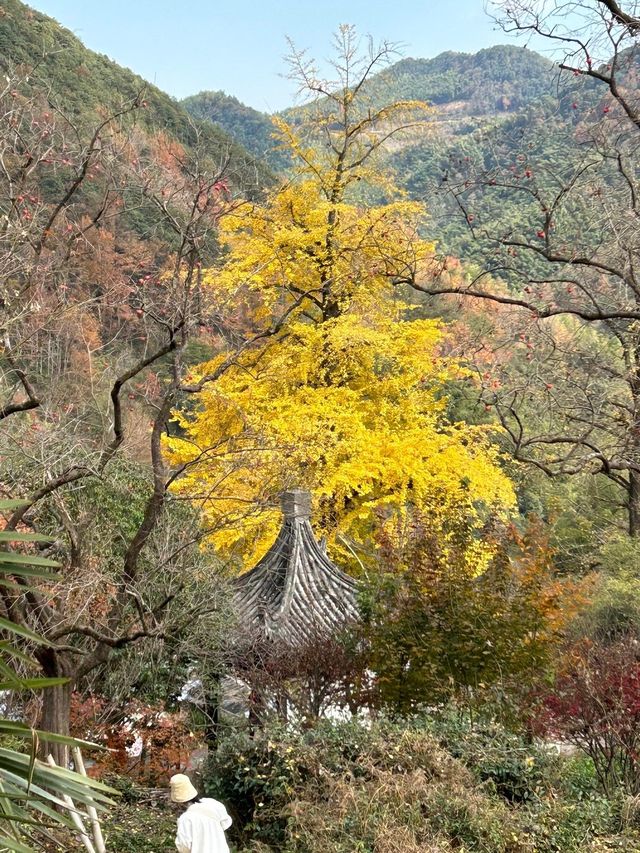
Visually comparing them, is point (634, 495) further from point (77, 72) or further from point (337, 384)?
point (77, 72)

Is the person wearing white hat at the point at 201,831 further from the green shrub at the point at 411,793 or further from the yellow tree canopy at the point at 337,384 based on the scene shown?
the yellow tree canopy at the point at 337,384

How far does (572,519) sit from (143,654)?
1873 cm

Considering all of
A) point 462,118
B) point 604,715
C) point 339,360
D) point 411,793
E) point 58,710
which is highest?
point 462,118

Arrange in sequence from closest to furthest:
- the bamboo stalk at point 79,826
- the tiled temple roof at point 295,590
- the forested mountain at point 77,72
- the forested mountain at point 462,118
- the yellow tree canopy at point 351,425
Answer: the bamboo stalk at point 79,826
the forested mountain at point 462,118
the tiled temple roof at point 295,590
the yellow tree canopy at point 351,425
the forested mountain at point 77,72

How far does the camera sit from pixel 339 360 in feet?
50.6

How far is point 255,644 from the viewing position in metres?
10.8

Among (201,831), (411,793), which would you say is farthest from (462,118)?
(201,831)

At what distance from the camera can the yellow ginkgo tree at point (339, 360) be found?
13.7 metres

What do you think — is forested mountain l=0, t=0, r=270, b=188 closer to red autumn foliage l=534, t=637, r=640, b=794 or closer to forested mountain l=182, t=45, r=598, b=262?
forested mountain l=182, t=45, r=598, b=262

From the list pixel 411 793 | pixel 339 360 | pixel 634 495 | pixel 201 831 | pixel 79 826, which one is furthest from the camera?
pixel 339 360

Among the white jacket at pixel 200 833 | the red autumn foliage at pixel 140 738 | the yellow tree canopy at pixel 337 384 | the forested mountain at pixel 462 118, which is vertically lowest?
the red autumn foliage at pixel 140 738

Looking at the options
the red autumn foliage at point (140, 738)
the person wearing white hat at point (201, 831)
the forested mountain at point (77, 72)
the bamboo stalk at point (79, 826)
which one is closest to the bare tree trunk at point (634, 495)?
the red autumn foliage at point (140, 738)

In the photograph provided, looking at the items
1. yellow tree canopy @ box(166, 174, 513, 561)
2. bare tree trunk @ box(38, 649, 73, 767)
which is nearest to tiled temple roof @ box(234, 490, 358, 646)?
yellow tree canopy @ box(166, 174, 513, 561)

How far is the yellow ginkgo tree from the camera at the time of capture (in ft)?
44.9
